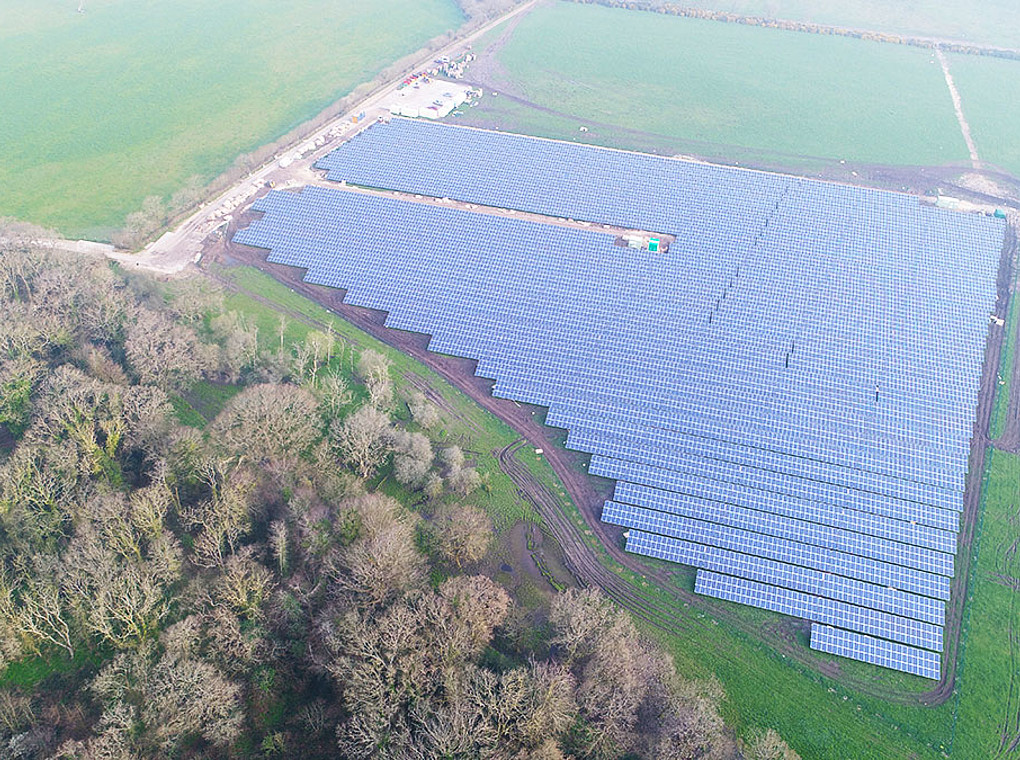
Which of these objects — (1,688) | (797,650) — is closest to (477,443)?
(797,650)

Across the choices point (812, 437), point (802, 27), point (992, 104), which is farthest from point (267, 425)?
point (802, 27)

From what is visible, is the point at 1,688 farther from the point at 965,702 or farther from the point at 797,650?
the point at 965,702

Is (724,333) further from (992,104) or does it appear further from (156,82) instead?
(156,82)

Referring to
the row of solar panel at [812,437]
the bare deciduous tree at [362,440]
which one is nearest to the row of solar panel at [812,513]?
the row of solar panel at [812,437]

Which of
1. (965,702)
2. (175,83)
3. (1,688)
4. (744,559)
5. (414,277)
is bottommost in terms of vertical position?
(965,702)

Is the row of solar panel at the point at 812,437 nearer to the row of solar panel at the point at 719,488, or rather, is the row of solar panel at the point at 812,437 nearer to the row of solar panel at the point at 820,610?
the row of solar panel at the point at 719,488
